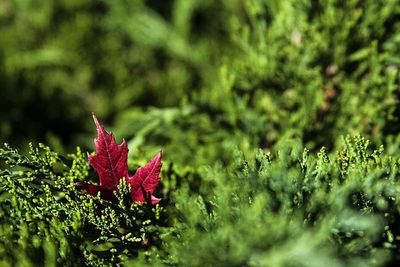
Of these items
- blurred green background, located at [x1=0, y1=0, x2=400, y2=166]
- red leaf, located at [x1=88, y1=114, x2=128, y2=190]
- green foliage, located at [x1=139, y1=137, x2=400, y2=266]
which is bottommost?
green foliage, located at [x1=139, y1=137, x2=400, y2=266]

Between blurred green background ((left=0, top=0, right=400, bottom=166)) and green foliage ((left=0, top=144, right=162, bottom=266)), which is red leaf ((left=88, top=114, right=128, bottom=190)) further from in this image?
blurred green background ((left=0, top=0, right=400, bottom=166))

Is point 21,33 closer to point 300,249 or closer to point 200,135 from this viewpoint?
point 200,135

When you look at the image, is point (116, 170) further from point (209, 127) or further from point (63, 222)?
point (209, 127)

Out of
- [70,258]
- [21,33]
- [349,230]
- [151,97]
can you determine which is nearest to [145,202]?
[70,258]

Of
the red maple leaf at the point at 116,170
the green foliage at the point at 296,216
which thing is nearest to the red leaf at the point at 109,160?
the red maple leaf at the point at 116,170

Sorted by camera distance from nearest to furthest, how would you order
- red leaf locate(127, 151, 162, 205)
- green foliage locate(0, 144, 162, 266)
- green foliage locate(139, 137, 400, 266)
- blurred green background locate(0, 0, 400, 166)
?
green foliage locate(139, 137, 400, 266), green foliage locate(0, 144, 162, 266), red leaf locate(127, 151, 162, 205), blurred green background locate(0, 0, 400, 166)

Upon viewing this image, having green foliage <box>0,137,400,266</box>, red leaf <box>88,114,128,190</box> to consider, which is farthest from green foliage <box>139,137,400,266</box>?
red leaf <box>88,114,128,190</box>

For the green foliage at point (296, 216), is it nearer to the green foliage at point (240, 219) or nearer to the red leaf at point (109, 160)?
the green foliage at point (240, 219)
